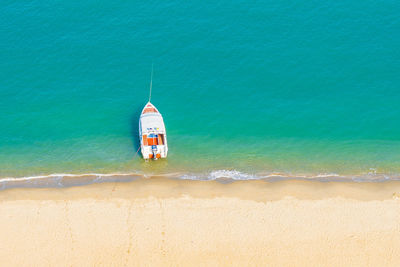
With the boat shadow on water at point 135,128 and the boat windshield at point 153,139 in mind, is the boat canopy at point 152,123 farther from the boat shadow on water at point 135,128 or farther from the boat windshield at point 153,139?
the boat shadow on water at point 135,128

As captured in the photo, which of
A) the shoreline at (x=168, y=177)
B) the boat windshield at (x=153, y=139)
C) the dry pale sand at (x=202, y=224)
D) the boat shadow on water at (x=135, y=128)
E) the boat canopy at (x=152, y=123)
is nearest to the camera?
the dry pale sand at (x=202, y=224)

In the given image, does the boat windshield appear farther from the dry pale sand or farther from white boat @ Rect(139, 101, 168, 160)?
the dry pale sand

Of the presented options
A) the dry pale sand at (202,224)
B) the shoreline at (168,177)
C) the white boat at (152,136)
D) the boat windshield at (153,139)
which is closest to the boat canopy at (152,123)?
the white boat at (152,136)

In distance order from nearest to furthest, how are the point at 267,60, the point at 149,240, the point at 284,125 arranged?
the point at 149,240
the point at 284,125
the point at 267,60

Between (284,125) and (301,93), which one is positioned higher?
(301,93)

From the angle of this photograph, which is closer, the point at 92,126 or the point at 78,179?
the point at 78,179

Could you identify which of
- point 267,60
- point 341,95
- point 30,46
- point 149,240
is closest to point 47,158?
point 149,240

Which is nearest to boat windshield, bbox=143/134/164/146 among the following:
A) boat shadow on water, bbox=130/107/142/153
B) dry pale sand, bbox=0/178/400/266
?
boat shadow on water, bbox=130/107/142/153

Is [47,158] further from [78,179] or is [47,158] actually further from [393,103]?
[393,103]
